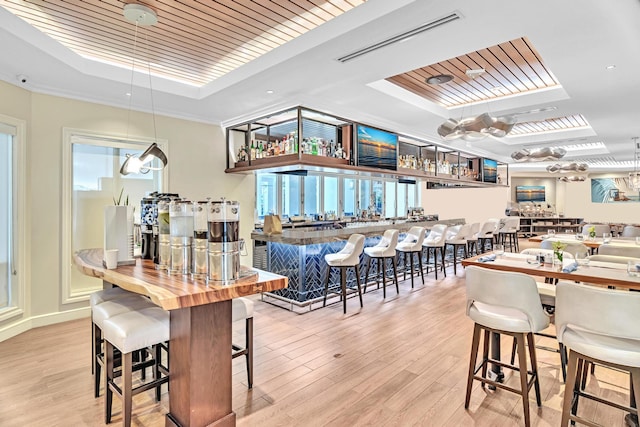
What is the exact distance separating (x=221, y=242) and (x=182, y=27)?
2.28 metres

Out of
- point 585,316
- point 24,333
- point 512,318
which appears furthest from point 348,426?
point 24,333

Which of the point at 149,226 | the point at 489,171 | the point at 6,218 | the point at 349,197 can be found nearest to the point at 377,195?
the point at 349,197

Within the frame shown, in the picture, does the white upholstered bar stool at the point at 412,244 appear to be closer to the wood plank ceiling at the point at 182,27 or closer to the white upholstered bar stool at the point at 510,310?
the white upholstered bar stool at the point at 510,310

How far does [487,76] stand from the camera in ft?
14.0

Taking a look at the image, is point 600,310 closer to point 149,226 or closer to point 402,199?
point 149,226

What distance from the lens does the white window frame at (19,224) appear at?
148 inches

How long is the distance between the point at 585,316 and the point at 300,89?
3.34 m

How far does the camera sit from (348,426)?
221 centimetres

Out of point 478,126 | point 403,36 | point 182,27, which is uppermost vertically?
point 182,27

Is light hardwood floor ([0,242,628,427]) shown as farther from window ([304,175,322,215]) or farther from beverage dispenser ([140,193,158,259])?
window ([304,175,322,215])

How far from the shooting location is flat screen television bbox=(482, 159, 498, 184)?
898cm

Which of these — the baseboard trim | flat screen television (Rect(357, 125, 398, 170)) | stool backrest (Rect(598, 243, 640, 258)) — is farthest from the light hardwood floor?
flat screen television (Rect(357, 125, 398, 170))

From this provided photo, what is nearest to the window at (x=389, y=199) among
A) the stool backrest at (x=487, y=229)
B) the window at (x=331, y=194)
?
the window at (x=331, y=194)

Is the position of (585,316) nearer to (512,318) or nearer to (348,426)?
(512,318)
